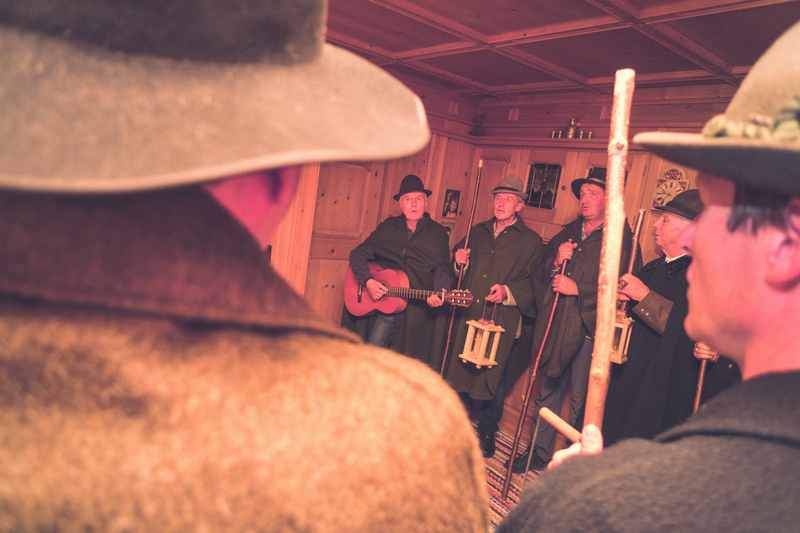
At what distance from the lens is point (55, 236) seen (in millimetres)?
371

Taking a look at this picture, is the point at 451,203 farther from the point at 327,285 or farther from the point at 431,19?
the point at 431,19

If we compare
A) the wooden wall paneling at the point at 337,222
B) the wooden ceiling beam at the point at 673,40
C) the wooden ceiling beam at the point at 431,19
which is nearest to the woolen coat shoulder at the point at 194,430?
the wooden ceiling beam at the point at 673,40

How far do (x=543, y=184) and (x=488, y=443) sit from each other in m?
2.40

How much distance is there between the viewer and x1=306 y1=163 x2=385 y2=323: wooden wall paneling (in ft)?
14.2

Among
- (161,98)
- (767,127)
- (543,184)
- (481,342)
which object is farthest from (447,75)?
(161,98)

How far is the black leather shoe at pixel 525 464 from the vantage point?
360 cm

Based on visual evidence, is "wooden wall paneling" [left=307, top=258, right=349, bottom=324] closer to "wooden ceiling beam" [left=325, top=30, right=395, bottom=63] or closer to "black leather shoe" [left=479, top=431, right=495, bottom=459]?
"black leather shoe" [left=479, top=431, right=495, bottom=459]

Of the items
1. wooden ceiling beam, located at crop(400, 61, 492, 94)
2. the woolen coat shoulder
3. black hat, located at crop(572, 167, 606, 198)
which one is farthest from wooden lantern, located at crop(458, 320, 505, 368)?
the woolen coat shoulder

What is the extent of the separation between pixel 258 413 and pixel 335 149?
0.80 ft

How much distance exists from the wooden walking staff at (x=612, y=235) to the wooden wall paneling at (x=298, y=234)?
9.94ft

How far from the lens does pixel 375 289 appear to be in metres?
3.96

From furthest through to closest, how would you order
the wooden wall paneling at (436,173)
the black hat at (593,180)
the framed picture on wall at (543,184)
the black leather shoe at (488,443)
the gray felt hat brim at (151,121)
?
the wooden wall paneling at (436,173) < the framed picture on wall at (543,184) < the black leather shoe at (488,443) < the black hat at (593,180) < the gray felt hat brim at (151,121)

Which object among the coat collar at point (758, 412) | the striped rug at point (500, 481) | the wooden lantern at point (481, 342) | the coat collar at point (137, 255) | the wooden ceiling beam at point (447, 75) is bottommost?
the striped rug at point (500, 481)

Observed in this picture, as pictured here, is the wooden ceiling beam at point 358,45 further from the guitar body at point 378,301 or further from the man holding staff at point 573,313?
the man holding staff at point 573,313
